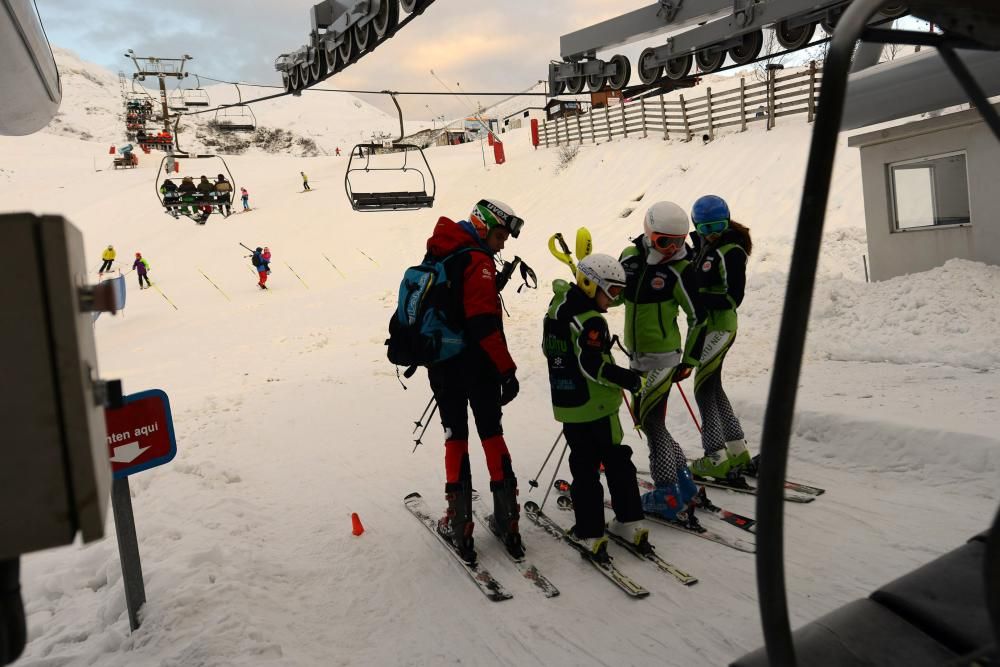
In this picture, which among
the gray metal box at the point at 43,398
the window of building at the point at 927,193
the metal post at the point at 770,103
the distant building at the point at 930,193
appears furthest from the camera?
the metal post at the point at 770,103

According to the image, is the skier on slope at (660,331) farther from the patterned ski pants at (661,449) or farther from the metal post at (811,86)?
the metal post at (811,86)

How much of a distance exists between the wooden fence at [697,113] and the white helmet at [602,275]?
61.7 ft

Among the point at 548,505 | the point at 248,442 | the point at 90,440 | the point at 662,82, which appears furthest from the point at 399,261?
the point at 90,440

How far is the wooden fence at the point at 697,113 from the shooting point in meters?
21.0

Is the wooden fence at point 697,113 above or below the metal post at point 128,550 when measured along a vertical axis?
above

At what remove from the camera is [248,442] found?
7359 mm

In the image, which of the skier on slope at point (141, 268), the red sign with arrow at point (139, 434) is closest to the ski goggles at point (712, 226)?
the red sign with arrow at point (139, 434)

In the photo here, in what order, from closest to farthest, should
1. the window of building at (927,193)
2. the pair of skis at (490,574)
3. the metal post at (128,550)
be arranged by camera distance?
the metal post at (128,550) < the pair of skis at (490,574) < the window of building at (927,193)

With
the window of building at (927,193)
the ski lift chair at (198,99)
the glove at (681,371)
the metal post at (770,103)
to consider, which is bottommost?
the glove at (681,371)

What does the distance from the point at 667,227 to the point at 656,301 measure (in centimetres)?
51

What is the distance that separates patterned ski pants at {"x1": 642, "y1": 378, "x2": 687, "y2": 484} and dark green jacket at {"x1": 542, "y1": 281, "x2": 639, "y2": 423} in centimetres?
59

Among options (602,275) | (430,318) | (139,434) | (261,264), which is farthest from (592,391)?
(261,264)

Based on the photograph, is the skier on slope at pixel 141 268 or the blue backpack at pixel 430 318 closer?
the blue backpack at pixel 430 318

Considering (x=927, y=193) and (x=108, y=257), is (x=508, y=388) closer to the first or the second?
(x=927, y=193)
